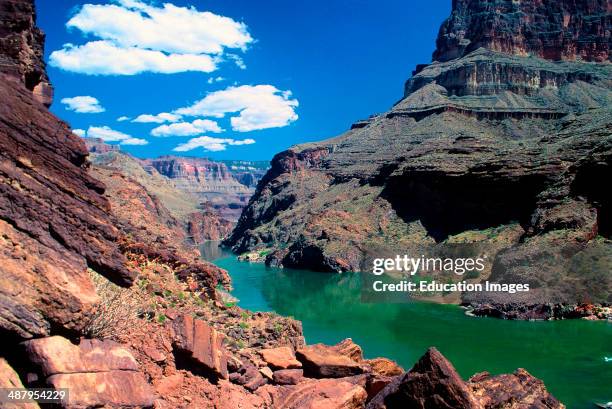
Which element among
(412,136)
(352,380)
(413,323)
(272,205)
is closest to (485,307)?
(413,323)

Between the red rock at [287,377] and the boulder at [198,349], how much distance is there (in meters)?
1.60

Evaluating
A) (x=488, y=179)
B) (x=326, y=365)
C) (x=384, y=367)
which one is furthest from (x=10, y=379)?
(x=488, y=179)

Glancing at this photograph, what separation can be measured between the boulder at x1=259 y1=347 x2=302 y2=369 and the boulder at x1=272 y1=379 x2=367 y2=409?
730mm

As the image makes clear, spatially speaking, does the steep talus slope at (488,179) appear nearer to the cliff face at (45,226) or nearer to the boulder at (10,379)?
the cliff face at (45,226)

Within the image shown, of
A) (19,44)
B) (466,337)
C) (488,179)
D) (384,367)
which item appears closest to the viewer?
(384,367)

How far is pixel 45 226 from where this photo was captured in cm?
1073

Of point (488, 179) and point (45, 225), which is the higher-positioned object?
point (488, 179)

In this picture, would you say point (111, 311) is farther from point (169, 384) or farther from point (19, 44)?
point (19, 44)

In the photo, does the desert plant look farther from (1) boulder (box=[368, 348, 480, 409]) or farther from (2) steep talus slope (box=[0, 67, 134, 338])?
(1) boulder (box=[368, 348, 480, 409])

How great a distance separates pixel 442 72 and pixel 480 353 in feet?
563

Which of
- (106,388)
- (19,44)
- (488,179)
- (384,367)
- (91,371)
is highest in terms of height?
(488,179)

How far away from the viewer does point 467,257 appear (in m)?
83.0

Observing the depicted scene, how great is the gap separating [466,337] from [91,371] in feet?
144

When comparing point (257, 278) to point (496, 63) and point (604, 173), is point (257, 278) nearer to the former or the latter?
point (604, 173)
